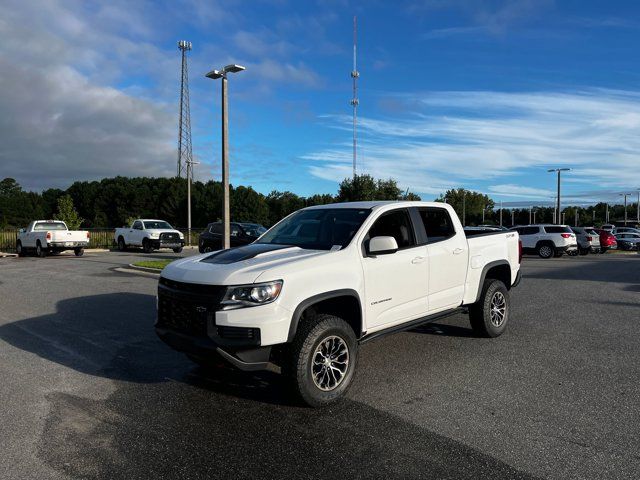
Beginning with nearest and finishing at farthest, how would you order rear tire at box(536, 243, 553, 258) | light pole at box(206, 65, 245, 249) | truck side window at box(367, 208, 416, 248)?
truck side window at box(367, 208, 416, 248) → light pole at box(206, 65, 245, 249) → rear tire at box(536, 243, 553, 258)

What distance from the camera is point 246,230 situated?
2406 cm

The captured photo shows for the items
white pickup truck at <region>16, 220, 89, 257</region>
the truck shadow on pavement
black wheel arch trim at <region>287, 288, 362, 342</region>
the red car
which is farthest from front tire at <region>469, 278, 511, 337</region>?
the red car

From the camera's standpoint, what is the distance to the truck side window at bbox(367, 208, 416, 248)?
5586 mm

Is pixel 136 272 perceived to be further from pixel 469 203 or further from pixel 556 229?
pixel 469 203

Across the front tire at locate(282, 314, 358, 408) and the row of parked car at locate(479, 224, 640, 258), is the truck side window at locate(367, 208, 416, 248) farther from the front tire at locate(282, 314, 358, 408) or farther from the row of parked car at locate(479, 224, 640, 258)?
the row of parked car at locate(479, 224, 640, 258)

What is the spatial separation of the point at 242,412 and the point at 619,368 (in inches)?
161

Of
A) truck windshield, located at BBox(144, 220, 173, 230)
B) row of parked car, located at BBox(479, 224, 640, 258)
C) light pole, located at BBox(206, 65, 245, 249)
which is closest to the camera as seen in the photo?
light pole, located at BBox(206, 65, 245, 249)

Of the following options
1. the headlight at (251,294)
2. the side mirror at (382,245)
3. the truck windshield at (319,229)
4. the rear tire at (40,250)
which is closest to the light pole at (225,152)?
the truck windshield at (319,229)

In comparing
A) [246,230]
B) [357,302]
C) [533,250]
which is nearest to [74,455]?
[357,302]

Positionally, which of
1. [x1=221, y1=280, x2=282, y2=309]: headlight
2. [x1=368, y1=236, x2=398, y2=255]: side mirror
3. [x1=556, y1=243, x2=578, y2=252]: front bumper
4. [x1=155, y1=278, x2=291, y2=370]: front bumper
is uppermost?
[x1=368, y1=236, x2=398, y2=255]: side mirror

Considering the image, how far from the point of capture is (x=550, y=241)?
25359mm

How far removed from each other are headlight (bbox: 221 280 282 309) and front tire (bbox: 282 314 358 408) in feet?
1.46

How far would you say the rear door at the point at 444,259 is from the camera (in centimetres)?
585

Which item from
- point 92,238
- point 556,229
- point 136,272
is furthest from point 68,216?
point 556,229
